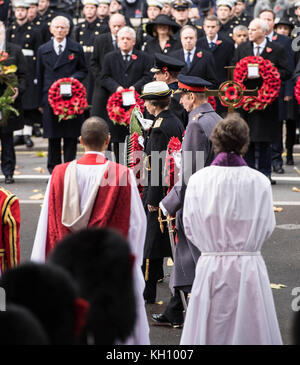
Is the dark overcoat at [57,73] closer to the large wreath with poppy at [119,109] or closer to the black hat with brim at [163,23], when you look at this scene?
the large wreath with poppy at [119,109]

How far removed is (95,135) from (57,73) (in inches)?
298

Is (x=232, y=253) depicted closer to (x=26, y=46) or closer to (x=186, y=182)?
(x=186, y=182)

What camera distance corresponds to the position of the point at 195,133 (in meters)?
6.45

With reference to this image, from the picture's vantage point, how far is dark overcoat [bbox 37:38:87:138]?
501 inches

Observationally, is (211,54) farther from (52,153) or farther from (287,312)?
(287,312)

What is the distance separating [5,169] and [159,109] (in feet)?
19.3

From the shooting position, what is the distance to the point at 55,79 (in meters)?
13.0

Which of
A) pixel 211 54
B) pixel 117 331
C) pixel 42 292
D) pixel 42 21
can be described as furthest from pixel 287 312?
pixel 42 21

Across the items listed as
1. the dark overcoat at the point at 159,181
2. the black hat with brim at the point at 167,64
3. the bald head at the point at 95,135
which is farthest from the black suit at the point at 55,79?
the bald head at the point at 95,135

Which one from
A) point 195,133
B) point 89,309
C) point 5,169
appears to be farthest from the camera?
point 5,169

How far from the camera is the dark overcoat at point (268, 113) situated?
39.8 feet

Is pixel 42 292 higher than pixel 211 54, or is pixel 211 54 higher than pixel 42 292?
pixel 211 54

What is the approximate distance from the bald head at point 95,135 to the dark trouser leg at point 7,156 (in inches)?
281

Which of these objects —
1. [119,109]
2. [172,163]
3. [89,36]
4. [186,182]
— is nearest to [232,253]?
[186,182]
